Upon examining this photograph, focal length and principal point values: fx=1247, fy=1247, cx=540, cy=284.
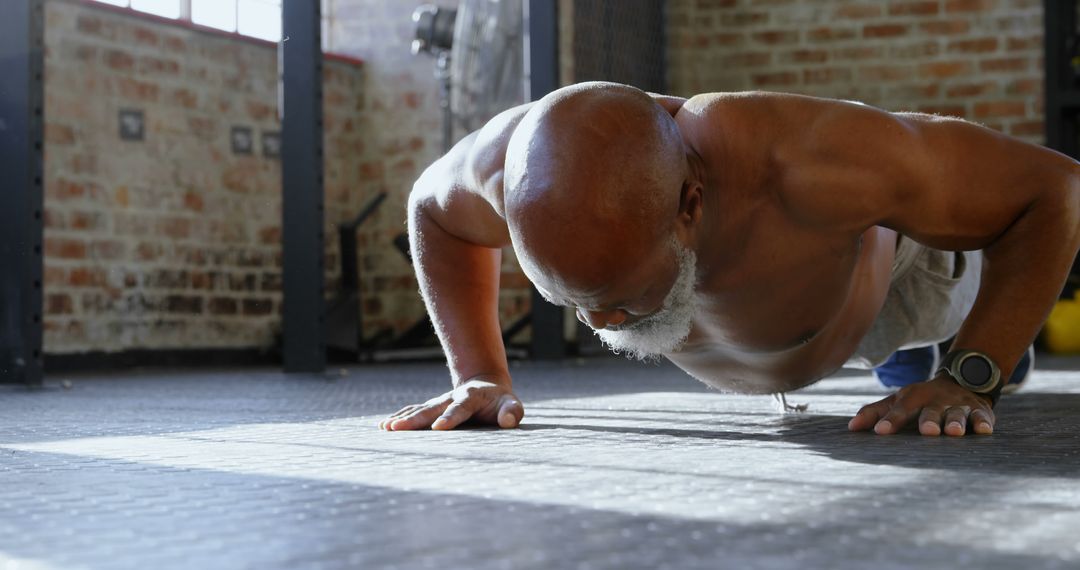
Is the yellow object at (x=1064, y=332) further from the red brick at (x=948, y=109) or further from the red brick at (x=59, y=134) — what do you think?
the red brick at (x=59, y=134)

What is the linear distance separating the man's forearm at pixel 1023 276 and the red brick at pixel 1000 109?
5.33 metres

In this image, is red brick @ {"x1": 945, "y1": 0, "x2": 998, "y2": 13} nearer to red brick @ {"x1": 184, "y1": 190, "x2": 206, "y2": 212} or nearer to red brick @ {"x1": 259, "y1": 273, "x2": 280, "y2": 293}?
red brick @ {"x1": 259, "y1": 273, "x2": 280, "y2": 293}

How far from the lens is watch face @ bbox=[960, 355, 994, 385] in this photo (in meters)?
1.77

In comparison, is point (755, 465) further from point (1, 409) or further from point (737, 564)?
point (1, 409)


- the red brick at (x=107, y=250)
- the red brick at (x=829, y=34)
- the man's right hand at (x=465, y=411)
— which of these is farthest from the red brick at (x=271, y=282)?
the man's right hand at (x=465, y=411)

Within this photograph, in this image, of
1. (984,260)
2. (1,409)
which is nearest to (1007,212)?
(984,260)

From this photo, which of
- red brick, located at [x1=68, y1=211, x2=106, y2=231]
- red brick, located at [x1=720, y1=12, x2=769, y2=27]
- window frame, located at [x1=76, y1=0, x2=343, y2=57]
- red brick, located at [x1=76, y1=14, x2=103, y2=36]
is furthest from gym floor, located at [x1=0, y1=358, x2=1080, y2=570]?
red brick, located at [x1=720, y1=12, x2=769, y2=27]

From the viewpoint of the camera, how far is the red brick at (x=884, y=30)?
22.9 feet

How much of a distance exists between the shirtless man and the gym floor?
13 centimetres

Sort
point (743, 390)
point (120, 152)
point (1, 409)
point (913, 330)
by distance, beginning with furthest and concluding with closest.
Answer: point (120, 152), point (1, 409), point (913, 330), point (743, 390)

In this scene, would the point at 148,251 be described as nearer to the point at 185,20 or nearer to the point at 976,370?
the point at 185,20

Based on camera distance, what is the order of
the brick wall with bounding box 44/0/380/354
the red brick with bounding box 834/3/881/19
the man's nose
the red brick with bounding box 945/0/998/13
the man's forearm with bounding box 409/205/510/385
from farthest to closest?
the red brick with bounding box 834/3/881/19 < the red brick with bounding box 945/0/998/13 < the brick wall with bounding box 44/0/380/354 < the man's forearm with bounding box 409/205/510/385 < the man's nose

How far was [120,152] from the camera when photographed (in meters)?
5.43

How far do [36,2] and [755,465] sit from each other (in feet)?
9.60
